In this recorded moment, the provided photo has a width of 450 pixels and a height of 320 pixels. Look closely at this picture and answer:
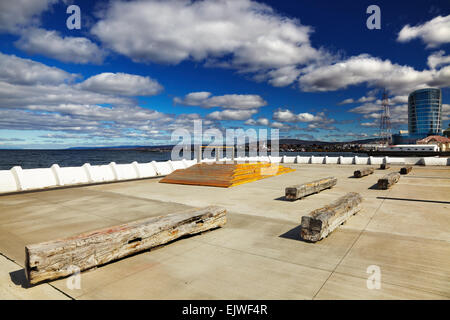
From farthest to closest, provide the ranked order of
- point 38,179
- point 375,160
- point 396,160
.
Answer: point 375,160
point 396,160
point 38,179

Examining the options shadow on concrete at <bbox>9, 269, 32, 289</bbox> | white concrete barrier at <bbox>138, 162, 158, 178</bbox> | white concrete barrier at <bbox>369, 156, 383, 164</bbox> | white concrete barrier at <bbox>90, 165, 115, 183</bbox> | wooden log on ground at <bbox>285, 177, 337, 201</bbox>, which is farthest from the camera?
white concrete barrier at <bbox>369, 156, 383, 164</bbox>

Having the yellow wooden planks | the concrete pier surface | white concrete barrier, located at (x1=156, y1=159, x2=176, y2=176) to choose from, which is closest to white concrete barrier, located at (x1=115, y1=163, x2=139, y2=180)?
white concrete barrier, located at (x1=156, y1=159, x2=176, y2=176)

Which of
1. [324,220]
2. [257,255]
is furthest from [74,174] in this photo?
[324,220]

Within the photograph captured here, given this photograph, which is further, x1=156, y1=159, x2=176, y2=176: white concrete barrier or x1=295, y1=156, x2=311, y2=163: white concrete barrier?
x1=295, y1=156, x2=311, y2=163: white concrete barrier

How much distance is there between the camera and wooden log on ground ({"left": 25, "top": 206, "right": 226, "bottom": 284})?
409 cm

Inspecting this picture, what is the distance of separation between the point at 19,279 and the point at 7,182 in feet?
39.3

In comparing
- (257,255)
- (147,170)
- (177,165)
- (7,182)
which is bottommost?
(257,255)

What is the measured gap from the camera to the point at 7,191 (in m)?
13.4

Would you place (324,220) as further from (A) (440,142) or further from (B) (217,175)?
(A) (440,142)

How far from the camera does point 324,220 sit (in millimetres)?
6062

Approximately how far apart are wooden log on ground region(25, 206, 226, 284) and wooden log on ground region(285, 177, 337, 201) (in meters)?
5.10

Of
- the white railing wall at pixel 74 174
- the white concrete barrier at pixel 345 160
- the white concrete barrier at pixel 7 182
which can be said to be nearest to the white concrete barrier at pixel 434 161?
the white concrete barrier at pixel 345 160

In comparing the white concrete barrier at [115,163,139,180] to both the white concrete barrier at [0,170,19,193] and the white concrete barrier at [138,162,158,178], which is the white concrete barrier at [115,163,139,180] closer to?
the white concrete barrier at [138,162,158,178]
